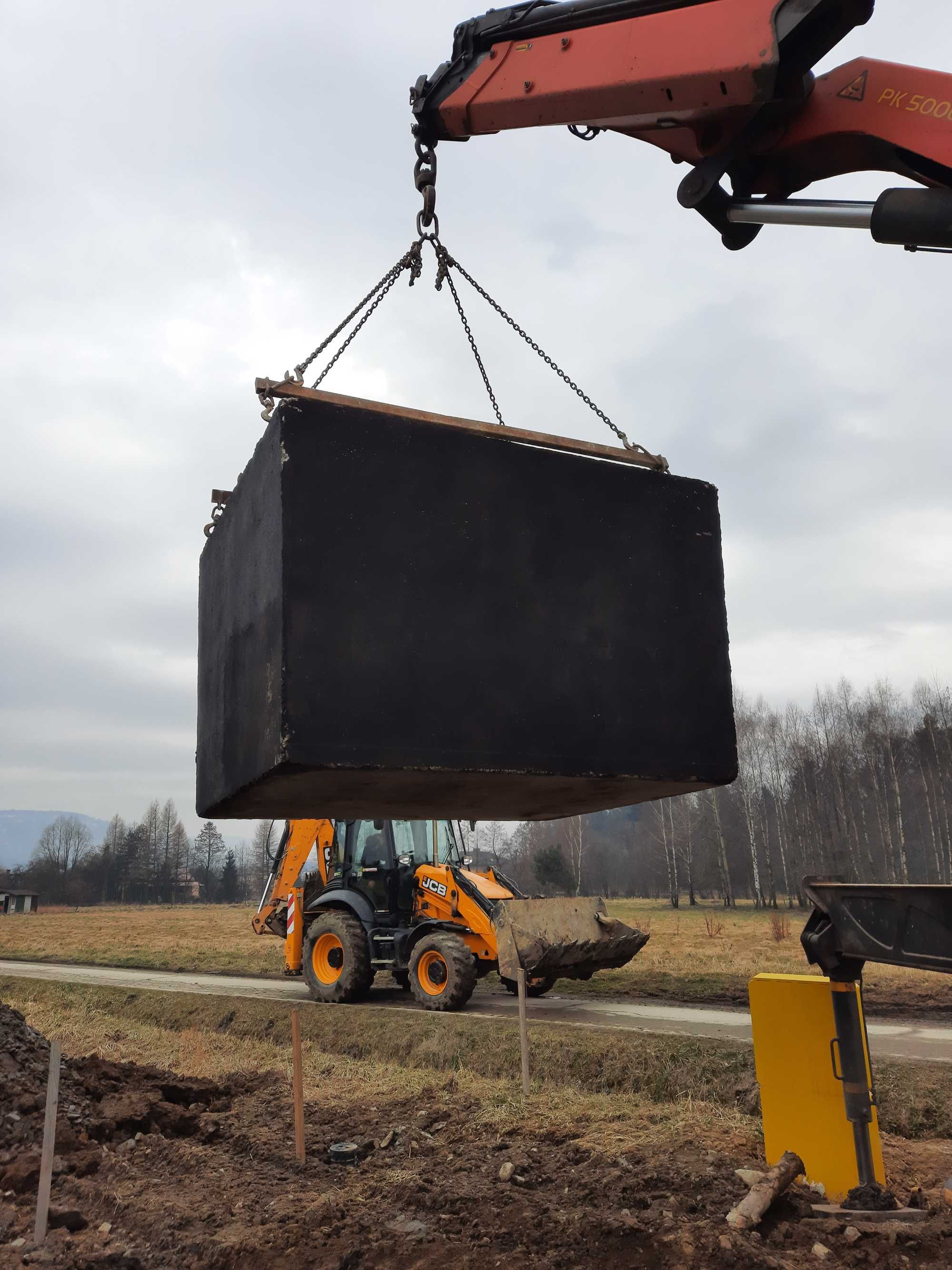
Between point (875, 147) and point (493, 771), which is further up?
point (875, 147)

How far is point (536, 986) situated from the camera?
1013 centimetres

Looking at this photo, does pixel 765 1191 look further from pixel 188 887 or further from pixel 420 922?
pixel 188 887

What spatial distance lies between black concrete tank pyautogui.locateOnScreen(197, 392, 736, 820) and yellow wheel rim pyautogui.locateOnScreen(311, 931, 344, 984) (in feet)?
27.6

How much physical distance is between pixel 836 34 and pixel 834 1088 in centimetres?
412

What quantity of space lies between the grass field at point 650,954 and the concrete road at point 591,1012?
0.73 m

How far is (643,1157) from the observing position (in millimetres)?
5473

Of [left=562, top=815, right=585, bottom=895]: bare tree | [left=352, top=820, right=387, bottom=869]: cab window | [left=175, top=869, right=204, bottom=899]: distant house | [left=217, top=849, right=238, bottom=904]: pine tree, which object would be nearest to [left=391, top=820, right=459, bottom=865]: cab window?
[left=352, top=820, right=387, bottom=869]: cab window

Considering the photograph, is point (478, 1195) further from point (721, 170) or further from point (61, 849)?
point (61, 849)

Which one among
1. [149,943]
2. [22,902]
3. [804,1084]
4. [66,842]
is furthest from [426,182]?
[66,842]

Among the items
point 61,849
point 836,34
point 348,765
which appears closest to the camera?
point 348,765

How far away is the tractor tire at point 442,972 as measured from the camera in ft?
30.8

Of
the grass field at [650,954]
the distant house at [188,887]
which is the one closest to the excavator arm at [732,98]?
the grass field at [650,954]

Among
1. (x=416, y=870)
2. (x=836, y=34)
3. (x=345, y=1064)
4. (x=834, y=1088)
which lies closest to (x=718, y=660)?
(x=836, y=34)

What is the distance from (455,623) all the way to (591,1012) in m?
7.67
